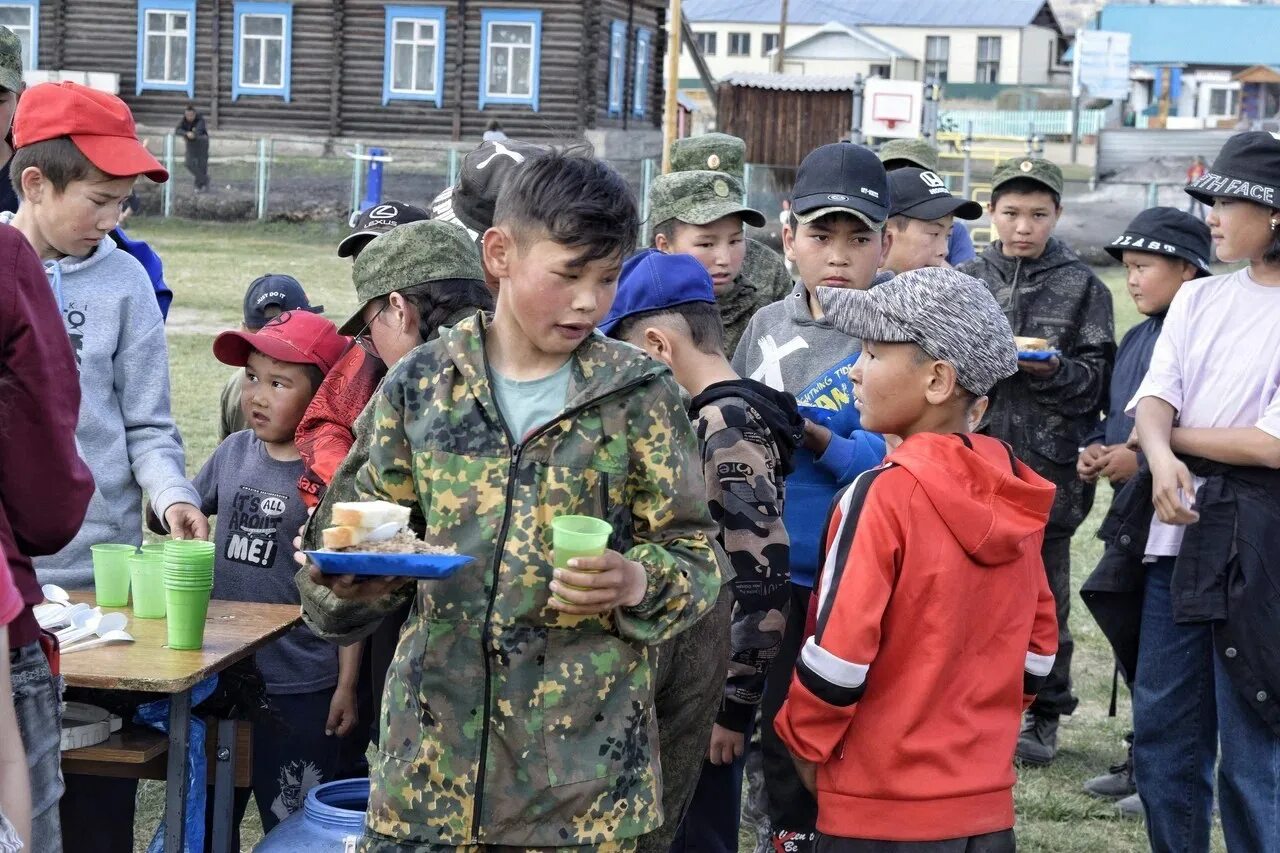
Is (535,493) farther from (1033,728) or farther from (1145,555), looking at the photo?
(1033,728)

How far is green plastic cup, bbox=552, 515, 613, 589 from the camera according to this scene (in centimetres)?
228

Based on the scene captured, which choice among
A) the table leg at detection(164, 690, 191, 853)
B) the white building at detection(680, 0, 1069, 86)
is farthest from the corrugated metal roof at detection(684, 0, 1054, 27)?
the table leg at detection(164, 690, 191, 853)

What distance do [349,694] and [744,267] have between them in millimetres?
2418

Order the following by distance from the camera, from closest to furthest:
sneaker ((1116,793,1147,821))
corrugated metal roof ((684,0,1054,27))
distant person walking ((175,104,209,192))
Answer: sneaker ((1116,793,1147,821)) → distant person walking ((175,104,209,192)) → corrugated metal roof ((684,0,1054,27))

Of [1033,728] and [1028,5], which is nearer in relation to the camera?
[1033,728]

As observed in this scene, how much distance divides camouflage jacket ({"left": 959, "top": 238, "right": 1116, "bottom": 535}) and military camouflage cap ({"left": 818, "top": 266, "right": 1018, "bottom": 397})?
2.51 metres

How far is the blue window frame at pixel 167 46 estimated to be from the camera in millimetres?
33562

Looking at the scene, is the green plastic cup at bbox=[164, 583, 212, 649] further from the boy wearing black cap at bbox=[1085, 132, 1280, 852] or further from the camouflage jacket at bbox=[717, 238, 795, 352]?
the boy wearing black cap at bbox=[1085, 132, 1280, 852]

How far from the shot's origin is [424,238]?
371 cm

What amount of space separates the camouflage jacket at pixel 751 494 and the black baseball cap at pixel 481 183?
1.17 m

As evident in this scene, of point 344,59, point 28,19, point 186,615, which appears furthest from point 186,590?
point 28,19

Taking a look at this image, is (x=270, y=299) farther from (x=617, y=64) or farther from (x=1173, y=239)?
(x=617, y=64)

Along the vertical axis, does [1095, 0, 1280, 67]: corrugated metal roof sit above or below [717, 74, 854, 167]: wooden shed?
above

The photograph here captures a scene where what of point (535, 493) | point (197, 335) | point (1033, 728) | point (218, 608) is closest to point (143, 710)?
point (218, 608)
